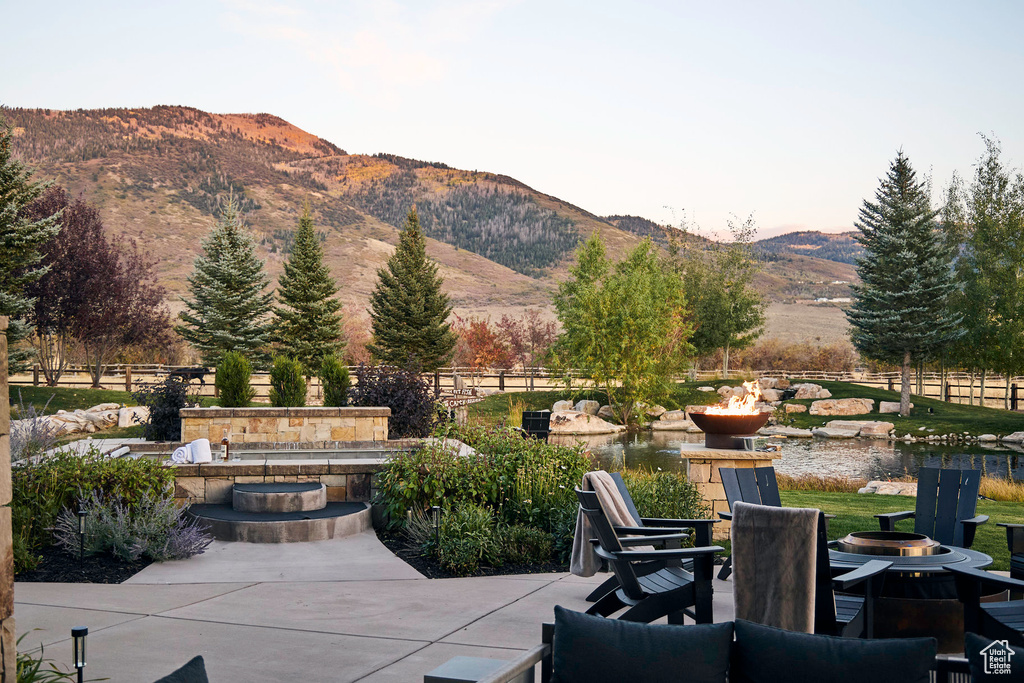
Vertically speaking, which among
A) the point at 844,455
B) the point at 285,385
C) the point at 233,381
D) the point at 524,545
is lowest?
the point at 844,455

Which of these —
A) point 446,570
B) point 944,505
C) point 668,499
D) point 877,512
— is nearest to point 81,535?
point 446,570

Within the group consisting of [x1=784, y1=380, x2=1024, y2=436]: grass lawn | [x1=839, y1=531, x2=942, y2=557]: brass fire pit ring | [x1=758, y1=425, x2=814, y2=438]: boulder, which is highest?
[x1=839, y1=531, x2=942, y2=557]: brass fire pit ring

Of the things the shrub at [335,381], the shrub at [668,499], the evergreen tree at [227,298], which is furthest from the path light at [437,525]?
the evergreen tree at [227,298]

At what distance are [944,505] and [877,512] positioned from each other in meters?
3.76

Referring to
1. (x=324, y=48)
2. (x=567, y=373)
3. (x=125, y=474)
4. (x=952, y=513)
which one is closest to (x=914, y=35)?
(x=952, y=513)

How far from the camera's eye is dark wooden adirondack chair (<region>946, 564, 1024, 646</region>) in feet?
11.8

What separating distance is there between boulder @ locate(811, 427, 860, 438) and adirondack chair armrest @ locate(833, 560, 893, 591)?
23.1 metres

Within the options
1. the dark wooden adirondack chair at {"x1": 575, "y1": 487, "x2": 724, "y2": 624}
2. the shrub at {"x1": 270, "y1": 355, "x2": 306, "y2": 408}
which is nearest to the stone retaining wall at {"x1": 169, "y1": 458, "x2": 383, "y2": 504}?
Answer: the dark wooden adirondack chair at {"x1": 575, "y1": 487, "x2": 724, "y2": 624}

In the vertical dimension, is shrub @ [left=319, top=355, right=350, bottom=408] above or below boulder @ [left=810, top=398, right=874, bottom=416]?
above

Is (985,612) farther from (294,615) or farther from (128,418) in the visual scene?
(128,418)

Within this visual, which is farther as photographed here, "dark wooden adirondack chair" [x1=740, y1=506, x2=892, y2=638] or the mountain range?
the mountain range

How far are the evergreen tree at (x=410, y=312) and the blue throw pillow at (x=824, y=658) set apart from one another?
31.5 meters

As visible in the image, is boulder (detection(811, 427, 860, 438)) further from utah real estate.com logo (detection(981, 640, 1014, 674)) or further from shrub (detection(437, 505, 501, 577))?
utah real estate.com logo (detection(981, 640, 1014, 674))

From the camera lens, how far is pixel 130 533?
6613mm
